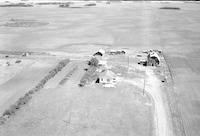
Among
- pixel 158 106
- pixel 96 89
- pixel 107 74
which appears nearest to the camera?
pixel 158 106

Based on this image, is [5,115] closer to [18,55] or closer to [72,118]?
[72,118]

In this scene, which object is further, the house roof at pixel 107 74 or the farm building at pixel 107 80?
the house roof at pixel 107 74

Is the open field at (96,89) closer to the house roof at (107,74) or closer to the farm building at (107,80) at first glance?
the farm building at (107,80)

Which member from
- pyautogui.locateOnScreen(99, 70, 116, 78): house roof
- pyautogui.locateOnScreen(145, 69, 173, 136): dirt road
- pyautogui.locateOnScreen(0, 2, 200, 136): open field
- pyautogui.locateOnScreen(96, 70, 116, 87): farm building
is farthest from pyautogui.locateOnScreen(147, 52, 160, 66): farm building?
pyautogui.locateOnScreen(96, 70, 116, 87): farm building

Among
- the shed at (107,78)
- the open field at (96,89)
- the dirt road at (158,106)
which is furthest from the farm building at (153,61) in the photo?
the shed at (107,78)

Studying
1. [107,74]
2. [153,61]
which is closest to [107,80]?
[107,74]

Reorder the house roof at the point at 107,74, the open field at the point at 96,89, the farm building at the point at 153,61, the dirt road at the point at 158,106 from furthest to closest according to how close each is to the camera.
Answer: the farm building at the point at 153,61
the house roof at the point at 107,74
the open field at the point at 96,89
the dirt road at the point at 158,106

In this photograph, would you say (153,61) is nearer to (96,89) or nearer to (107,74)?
(107,74)

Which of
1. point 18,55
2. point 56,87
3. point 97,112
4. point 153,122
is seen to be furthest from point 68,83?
point 18,55
